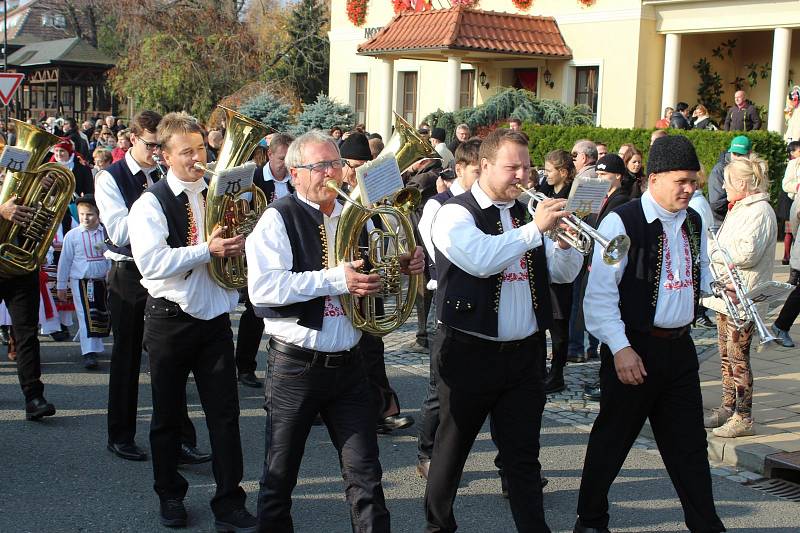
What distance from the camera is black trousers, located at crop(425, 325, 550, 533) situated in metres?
4.16

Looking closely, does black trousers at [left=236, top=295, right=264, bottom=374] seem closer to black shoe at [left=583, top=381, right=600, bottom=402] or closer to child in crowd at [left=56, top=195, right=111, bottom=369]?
child in crowd at [left=56, top=195, right=111, bottom=369]

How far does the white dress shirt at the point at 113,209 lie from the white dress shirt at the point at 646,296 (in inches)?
107

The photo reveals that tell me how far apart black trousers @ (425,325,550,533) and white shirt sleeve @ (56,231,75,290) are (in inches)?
205

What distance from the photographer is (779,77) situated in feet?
69.4

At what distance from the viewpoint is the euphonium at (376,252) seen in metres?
4.12

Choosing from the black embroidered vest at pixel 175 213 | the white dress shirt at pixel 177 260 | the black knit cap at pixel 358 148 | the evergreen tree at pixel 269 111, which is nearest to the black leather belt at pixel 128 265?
the white dress shirt at pixel 177 260

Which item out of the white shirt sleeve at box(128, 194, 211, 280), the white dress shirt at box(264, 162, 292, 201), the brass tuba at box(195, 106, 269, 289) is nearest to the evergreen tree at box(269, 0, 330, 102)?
the white dress shirt at box(264, 162, 292, 201)

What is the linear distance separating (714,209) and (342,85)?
2154 cm

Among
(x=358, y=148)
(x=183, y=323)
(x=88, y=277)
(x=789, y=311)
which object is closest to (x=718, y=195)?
(x=789, y=311)

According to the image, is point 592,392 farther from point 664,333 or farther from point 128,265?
point 128,265

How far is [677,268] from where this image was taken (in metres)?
4.48

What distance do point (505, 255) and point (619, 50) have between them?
20621 mm

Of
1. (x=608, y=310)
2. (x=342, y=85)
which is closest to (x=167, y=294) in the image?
(x=608, y=310)

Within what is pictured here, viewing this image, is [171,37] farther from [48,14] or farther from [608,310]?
[608,310]
